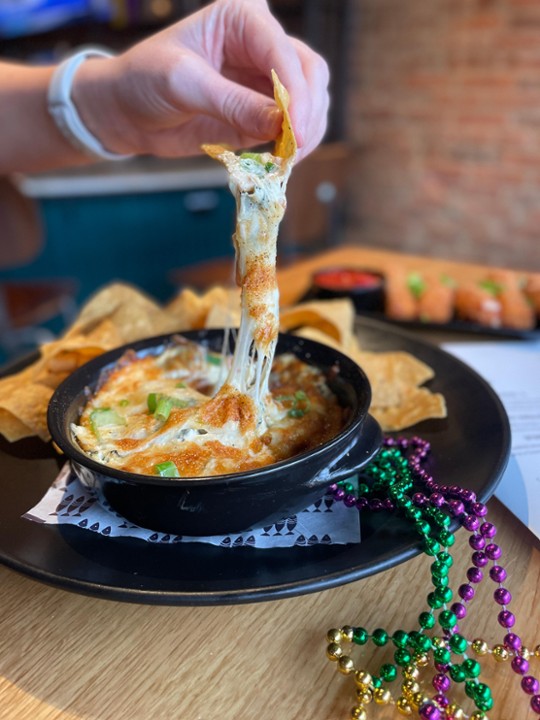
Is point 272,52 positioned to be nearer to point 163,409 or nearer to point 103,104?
point 103,104

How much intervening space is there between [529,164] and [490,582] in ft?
13.6

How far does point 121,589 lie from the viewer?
67 centimetres

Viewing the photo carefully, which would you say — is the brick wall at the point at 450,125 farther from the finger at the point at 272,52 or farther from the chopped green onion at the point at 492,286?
the finger at the point at 272,52

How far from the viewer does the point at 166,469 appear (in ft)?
2.58

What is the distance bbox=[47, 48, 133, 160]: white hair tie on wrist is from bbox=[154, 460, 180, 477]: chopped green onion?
3.17ft

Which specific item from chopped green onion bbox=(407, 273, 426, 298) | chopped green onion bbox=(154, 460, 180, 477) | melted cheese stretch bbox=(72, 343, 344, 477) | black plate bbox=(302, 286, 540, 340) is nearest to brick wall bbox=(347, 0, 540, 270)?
chopped green onion bbox=(407, 273, 426, 298)

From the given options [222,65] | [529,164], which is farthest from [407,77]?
[222,65]

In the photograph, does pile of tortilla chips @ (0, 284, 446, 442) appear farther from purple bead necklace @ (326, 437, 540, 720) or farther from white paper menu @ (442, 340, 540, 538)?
purple bead necklace @ (326, 437, 540, 720)

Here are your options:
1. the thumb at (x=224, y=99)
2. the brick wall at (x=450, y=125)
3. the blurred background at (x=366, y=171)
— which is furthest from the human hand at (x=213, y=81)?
the brick wall at (x=450, y=125)

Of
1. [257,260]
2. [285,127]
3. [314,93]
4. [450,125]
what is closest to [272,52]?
[314,93]

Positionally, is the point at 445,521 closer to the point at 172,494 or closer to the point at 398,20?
the point at 172,494

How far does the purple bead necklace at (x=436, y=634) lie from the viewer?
631 mm

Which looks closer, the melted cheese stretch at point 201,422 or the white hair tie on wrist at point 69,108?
the melted cheese stretch at point 201,422

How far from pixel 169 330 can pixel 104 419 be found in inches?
19.6
